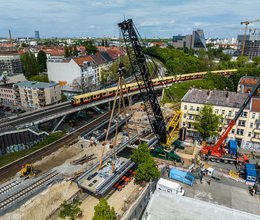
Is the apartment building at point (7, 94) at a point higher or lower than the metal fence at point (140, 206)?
higher

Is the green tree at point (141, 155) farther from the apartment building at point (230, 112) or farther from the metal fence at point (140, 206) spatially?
the apartment building at point (230, 112)

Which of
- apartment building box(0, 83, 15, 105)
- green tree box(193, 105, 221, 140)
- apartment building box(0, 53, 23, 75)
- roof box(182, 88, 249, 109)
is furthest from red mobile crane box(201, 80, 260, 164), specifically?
apartment building box(0, 53, 23, 75)

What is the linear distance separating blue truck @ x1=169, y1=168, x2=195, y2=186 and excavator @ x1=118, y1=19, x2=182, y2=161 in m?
5.40

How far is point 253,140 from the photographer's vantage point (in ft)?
140

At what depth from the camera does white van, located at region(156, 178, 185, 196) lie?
3023 centimetres

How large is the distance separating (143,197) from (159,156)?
518 inches

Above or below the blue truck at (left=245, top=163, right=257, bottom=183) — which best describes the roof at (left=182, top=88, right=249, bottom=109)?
above

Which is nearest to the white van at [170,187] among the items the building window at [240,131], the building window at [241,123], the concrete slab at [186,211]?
the concrete slab at [186,211]

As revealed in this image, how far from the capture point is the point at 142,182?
33500 mm

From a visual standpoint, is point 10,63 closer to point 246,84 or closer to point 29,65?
point 29,65

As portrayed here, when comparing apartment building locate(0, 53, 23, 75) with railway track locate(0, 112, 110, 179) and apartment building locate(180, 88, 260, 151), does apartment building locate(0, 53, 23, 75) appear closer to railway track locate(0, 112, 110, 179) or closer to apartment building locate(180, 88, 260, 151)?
railway track locate(0, 112, 110, 179)

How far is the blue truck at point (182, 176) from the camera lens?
33.0m

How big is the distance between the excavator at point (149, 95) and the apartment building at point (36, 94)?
38.7m

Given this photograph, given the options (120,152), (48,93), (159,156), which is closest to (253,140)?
(159,156)
